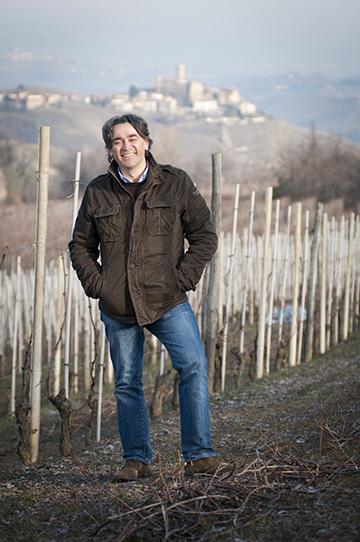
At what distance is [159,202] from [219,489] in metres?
1.15

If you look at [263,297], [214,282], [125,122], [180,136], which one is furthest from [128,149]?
[180,136]

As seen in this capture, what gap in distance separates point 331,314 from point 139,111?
2925 inches

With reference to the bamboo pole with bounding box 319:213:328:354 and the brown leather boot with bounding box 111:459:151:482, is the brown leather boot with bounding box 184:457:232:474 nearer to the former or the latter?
the brown leather boot with bounding box 111:459:151:482

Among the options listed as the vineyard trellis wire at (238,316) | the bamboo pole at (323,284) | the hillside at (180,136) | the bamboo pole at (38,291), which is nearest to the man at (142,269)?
the bamboo pole at (38,291)

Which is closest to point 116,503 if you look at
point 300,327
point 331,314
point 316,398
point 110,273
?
point 110,273

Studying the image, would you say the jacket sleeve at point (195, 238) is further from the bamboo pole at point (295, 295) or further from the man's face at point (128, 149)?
the bamboo pole at point (295, 295)

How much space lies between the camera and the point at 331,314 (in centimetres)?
656

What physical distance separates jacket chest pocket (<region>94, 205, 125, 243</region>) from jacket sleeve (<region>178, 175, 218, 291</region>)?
10.7 inches

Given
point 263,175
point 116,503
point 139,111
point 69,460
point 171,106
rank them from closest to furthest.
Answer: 1. point 116,503
2. point 69,460
3. point 263,175
4. point 139,111
5. point 171,106

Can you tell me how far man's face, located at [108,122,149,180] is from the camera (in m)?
2.67

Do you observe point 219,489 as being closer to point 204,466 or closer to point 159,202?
point 204,466

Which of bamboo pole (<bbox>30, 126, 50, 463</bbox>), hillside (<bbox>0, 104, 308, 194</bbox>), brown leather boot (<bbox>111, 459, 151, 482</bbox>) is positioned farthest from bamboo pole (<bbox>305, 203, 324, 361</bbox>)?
hillside (<bbox>0, 104, 308, 194</bbox>)

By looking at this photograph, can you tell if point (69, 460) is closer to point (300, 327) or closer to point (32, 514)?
point (32, 514)

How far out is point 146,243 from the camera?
103 inches
